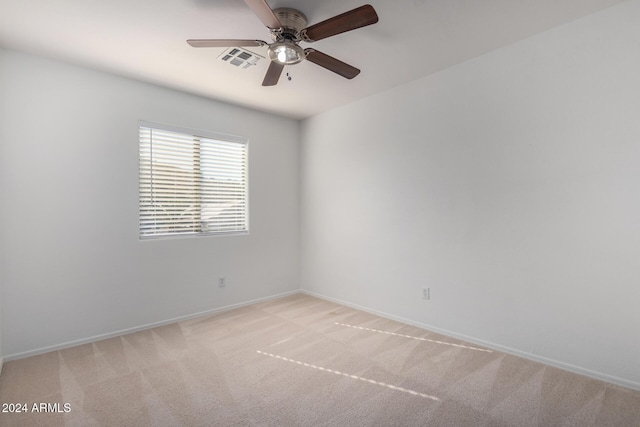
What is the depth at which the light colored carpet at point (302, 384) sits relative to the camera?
183 cm

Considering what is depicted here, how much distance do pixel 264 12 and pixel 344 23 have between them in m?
0.47

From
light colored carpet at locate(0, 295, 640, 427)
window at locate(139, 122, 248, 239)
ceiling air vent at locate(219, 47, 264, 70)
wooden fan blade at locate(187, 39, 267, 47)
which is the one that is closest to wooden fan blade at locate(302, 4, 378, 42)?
wooden fan blade at locate(187, 39, 267, 47)

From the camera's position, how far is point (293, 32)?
6.86 ft

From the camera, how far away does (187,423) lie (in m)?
1.77

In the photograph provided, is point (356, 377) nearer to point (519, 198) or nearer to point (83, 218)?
point (519, 198)

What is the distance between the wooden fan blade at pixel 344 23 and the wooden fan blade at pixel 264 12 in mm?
212

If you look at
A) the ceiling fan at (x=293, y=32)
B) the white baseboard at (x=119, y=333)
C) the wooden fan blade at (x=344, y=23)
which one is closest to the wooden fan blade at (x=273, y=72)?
the ceiling fan at (x=293, y=32)

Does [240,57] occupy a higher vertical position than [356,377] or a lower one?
higher

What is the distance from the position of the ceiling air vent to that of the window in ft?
3.85

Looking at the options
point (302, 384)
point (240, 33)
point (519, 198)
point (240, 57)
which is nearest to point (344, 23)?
point (240, 33)

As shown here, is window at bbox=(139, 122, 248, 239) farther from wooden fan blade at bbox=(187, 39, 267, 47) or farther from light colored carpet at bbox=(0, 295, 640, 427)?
wooden fan blade at bbox=(187, 39, 267, 47)

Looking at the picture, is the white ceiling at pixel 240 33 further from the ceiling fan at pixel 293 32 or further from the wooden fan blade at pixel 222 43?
the wooden fan blade at pixel 222 43

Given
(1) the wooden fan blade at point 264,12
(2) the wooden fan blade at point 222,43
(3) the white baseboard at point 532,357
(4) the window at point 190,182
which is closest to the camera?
(1) the wooden fan blade at point 264,12

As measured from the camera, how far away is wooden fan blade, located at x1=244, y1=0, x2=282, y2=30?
161 cm
